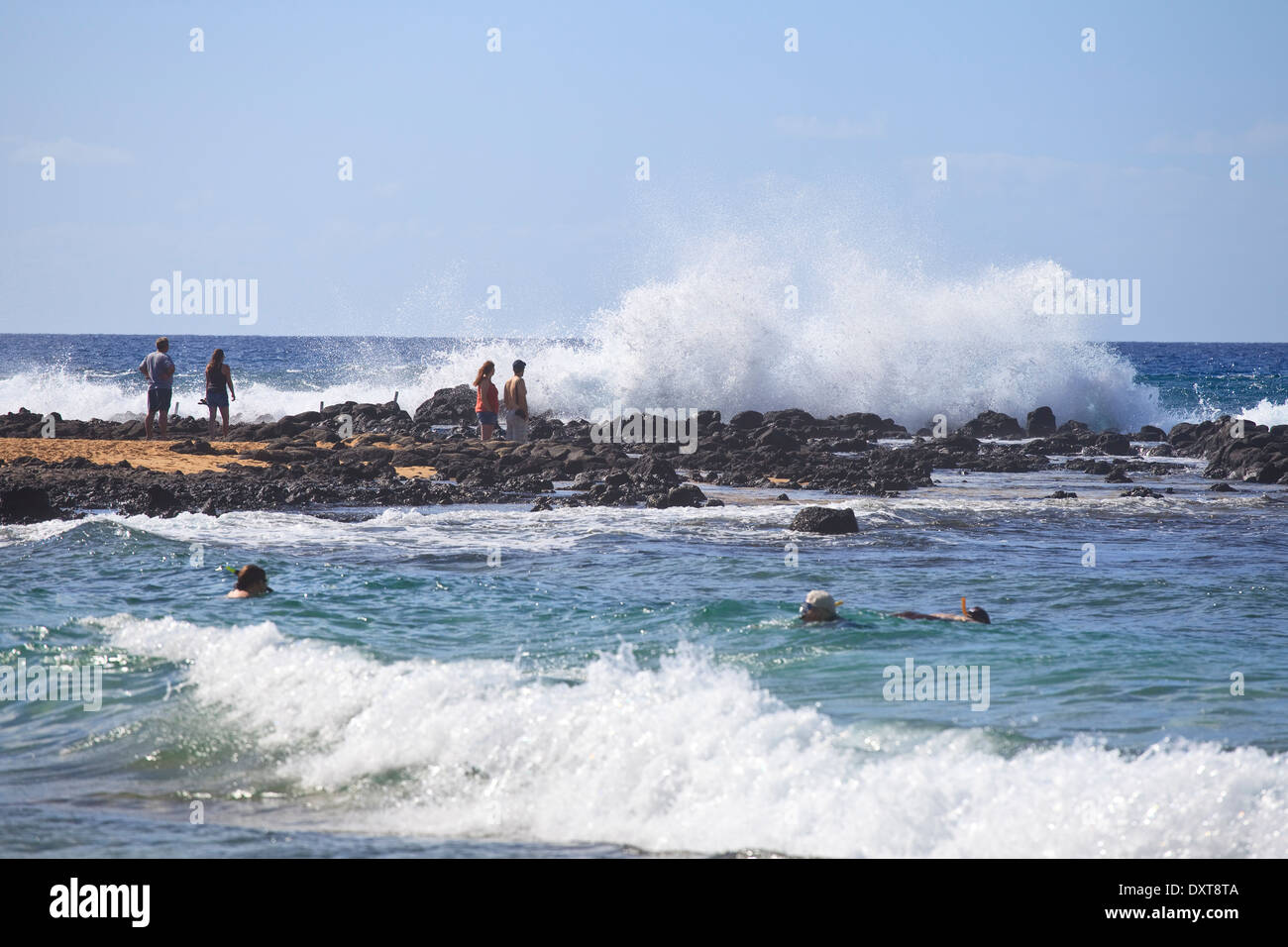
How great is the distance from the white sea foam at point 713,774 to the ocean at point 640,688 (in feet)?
0.07

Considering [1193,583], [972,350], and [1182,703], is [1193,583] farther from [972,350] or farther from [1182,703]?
[972,350]

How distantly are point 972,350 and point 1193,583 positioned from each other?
29005 millimetres

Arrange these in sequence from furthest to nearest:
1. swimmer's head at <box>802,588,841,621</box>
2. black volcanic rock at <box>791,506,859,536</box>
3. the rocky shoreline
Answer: the rocky shoreline
black volcanic rock at <box>791,506,859,536</box>
swimmer's head at <box>802,588,841,621</box>

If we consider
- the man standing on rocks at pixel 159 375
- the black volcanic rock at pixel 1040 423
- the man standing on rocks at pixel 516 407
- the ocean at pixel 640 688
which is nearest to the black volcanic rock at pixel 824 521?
the ocean at pixel 640 688

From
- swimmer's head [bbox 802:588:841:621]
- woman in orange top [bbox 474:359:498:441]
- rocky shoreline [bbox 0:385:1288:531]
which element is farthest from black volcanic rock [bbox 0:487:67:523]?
swimmer's head [bbox 802:588:841:621]

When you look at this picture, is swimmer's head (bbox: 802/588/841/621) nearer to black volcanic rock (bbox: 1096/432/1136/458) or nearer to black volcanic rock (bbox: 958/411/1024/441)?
black volcanic rock (bbox: 1096/432/1136/458)

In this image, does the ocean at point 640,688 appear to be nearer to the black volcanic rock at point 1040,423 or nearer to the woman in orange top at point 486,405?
the woman in orange top at point 486,405

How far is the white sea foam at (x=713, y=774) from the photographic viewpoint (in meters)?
6.30

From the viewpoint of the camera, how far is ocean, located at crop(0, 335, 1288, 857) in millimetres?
6520

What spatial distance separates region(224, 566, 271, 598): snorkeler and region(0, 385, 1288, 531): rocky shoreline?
6.11 meters

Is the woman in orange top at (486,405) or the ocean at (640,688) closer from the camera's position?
the ocean at (640,688)

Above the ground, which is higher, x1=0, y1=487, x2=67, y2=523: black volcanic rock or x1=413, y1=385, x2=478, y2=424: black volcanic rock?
x1=413, y1=385, x2=478, y2=424: black volcanic rock

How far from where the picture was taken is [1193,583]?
14055 mm
